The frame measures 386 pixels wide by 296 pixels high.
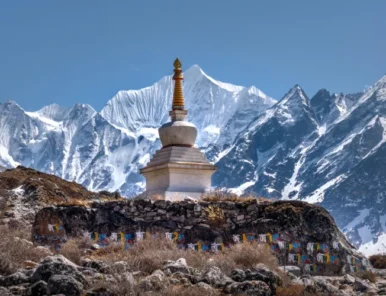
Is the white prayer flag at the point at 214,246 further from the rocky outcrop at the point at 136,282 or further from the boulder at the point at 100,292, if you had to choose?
the boulder at the point at 100,292

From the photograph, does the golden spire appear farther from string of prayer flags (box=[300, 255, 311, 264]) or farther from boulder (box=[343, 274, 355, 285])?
boulder (box=[343, 274, 355, 285])

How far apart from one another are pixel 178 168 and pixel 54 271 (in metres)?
10.5

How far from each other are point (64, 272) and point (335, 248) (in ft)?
24.1

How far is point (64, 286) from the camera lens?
30.8 ft

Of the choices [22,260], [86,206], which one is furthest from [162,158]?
[22,260]

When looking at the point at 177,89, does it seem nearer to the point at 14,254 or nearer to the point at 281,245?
the point at 281,245

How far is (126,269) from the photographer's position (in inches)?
419

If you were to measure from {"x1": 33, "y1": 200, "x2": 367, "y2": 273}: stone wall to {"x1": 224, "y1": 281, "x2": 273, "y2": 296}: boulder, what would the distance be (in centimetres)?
548

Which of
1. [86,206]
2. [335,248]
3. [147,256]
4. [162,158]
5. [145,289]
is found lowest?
[145,289]

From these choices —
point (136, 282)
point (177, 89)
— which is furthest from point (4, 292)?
point (177, 89)

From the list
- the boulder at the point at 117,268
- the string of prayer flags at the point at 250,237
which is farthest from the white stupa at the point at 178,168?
the boulder at the point at 117,268

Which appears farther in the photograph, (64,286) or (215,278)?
(215,278)

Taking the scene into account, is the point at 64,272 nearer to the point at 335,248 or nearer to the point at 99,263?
the point at 99,263

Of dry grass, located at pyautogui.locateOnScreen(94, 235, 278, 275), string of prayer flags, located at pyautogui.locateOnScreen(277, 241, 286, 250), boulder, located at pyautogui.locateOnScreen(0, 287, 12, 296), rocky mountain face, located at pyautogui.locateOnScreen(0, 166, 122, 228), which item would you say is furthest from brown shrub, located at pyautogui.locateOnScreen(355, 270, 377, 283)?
rocky mountain face, located at pyautogui.locateOnScreen(0, 166, 122, 228)
